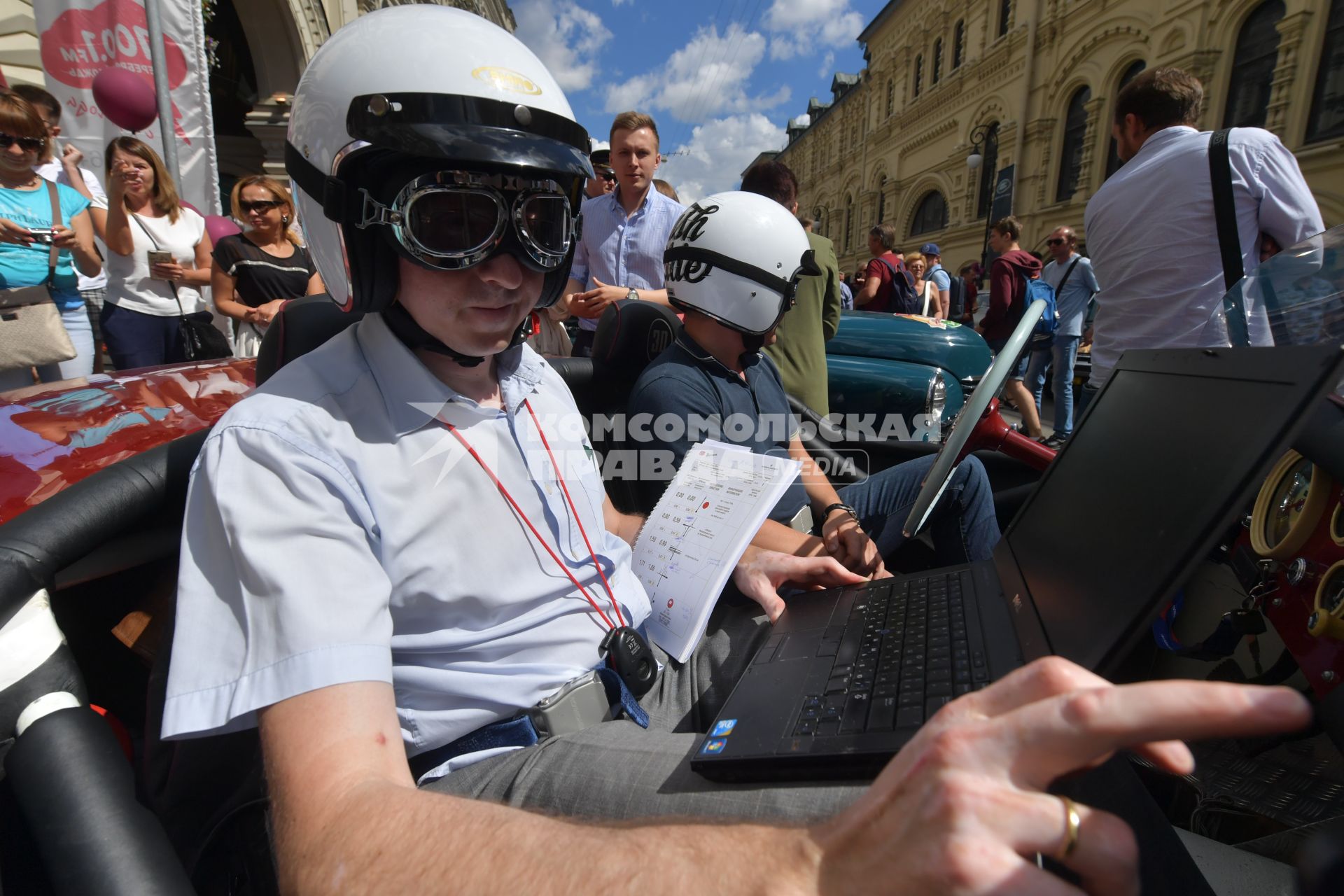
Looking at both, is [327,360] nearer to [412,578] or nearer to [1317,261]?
[412,578]

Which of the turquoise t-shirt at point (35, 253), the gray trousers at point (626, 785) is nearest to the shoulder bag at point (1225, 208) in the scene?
the gray trousers at point (626, 785)

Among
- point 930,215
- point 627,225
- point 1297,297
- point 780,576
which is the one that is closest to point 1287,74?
point 930,215

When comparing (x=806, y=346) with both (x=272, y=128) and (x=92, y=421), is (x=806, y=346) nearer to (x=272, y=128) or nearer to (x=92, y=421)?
(x=92, y=421)

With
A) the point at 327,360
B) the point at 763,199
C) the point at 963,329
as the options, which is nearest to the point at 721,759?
the point at 327,360

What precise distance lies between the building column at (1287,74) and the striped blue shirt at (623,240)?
53.8 ft

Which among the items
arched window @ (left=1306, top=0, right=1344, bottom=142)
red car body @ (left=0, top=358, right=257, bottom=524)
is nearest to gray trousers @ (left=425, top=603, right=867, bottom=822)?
red car body @ (left=0, top=358, right=257, bottom=524)

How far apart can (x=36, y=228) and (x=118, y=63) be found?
2.28 meters

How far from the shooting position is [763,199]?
242 cm

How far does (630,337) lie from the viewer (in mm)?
2250

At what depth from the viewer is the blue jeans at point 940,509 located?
2.04 m

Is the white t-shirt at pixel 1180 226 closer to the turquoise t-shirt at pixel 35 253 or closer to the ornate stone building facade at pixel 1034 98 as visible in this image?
the turquoise t-shirt at pixel 35 253

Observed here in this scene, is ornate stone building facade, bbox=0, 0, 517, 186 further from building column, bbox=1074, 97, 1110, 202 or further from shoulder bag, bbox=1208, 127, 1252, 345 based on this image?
building column, bbox=1074, 97, 1110, 202

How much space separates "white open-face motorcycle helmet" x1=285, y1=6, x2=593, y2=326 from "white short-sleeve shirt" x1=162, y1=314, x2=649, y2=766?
180 millimetres

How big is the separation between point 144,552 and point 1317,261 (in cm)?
215
